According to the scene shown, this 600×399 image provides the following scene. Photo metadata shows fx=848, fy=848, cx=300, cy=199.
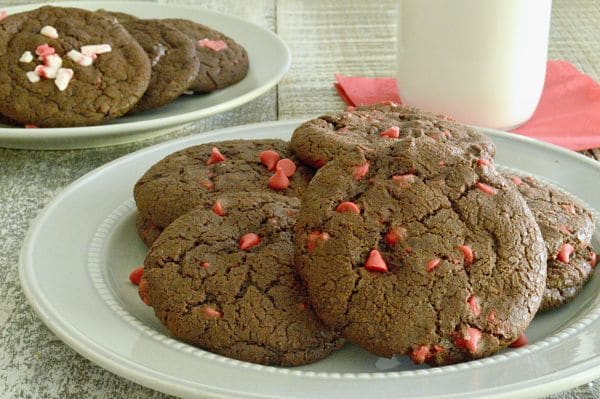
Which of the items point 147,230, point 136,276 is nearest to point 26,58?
point 147,230

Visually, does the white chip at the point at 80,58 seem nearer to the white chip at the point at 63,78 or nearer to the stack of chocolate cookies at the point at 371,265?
the white chip at the point at 63,78

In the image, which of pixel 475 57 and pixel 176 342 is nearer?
pixel 176 342

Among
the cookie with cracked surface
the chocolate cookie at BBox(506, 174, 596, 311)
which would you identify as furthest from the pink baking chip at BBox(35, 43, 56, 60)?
the cookie with cracked surface

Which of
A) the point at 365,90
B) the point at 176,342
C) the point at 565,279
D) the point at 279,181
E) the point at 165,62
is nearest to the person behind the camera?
the point at 176,342

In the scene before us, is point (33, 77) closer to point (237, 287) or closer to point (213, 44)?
point (213, 44)

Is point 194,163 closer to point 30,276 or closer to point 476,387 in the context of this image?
point 30,276

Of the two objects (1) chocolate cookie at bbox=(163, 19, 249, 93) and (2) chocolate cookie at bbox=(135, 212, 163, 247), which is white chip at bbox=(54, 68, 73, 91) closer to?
(1) chocolate cookie at bbox=(163, 19, 249, 93)

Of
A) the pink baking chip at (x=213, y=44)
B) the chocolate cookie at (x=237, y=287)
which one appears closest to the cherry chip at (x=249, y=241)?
the chocolate cookie at (x=237, y=287)
